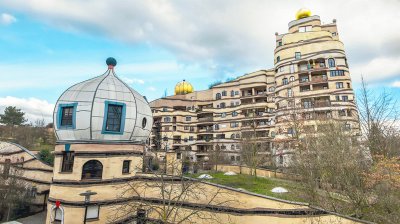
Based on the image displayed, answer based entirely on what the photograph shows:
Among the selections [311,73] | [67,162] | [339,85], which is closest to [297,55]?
[311,73]

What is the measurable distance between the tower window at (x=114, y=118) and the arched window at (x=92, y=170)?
2340 mm

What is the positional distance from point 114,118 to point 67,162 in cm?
454

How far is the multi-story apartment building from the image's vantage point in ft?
115

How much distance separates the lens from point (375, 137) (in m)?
15.7

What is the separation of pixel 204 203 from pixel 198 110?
4153cm

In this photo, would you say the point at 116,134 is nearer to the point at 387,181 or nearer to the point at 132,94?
the point at 132,94

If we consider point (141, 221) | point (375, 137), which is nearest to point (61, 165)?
point (141, 221)

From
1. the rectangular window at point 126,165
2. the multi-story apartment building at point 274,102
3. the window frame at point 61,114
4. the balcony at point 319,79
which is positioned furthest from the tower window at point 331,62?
the window frame at point 61,114

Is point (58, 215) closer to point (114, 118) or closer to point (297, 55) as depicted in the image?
point (114, 118)

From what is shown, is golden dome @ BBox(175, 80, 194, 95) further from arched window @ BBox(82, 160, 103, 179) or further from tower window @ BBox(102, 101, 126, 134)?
arched window @ BBox(82, 160, 103, 179)

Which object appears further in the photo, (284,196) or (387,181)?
(284,196)

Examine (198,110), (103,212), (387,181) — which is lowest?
(103,212)

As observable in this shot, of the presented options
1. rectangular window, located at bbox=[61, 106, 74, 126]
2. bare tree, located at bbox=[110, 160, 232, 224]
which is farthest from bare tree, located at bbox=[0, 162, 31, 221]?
bare tree, located at bbox=[110, 160, 232, 224]

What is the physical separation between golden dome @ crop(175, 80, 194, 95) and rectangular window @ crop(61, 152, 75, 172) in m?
49.0
